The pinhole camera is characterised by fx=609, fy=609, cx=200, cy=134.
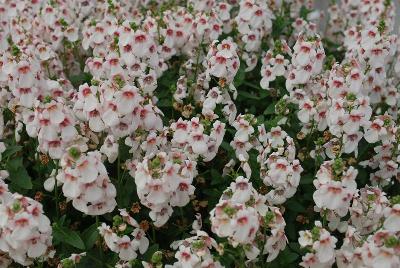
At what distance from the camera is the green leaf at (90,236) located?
90.7 inches

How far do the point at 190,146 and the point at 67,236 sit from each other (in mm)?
575

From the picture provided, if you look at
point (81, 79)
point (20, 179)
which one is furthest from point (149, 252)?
point (81, 79)

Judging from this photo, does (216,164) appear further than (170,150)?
Yes

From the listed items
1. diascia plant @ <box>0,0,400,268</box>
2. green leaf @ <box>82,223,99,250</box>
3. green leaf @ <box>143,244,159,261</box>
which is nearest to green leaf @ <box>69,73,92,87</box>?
diascia plant @ <box>0,0,400,268</box>

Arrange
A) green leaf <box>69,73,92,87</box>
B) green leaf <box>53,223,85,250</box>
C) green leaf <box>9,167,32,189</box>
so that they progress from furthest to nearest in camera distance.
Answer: green leaf <box>69,73,92,87</box>
green leaf <box>9,167,32,189</box>
green leaf <box>53,223,85,250</box>

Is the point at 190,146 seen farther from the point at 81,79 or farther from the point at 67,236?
the point at 81,79

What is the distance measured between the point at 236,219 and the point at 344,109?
0.81 meters

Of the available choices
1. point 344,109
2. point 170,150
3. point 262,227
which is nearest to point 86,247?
point 170,150

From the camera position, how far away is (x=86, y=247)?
234 centimetres

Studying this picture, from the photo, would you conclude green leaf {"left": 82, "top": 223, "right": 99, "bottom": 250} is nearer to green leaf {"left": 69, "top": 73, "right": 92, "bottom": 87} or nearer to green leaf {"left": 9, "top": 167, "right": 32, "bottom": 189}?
green leaf {"left": 9, "top": 167, "right": 32, "bottom": 189}

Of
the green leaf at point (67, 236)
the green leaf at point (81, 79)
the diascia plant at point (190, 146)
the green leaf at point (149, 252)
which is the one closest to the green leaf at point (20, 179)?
the diascia plant at point (190, 146)

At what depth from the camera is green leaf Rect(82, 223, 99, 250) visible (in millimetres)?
2303

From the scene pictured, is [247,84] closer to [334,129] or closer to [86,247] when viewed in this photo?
[334,129]

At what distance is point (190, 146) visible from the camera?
7.77 ft
